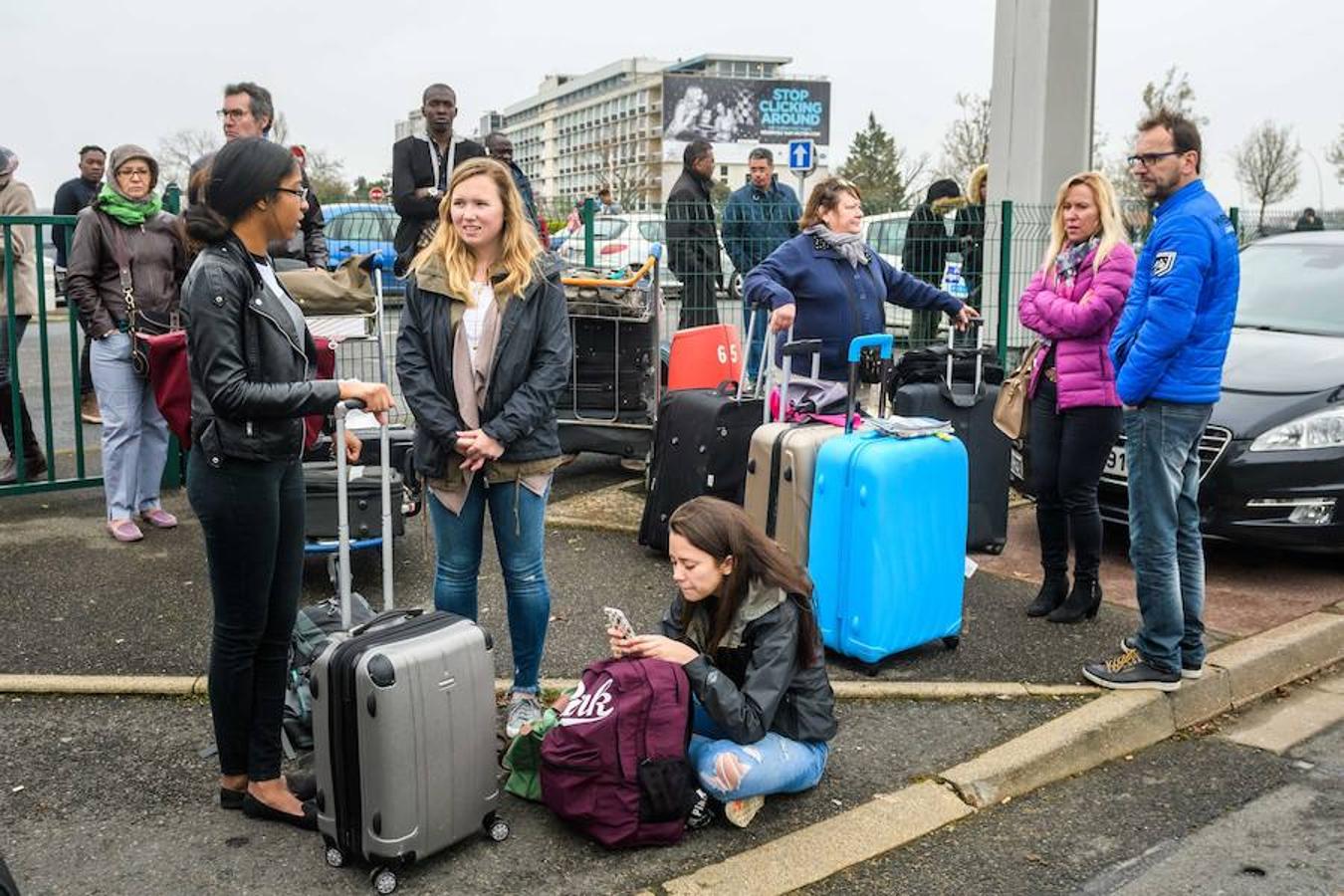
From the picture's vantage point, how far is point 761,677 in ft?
12.7

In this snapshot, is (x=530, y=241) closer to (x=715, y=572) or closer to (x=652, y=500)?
(x=715, y=572)

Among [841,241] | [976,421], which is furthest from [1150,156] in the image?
[976,421]

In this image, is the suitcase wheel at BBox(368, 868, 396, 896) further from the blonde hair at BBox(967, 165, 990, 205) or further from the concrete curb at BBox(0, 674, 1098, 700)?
the blonde hair at BBox(967, 165, 990, 205)

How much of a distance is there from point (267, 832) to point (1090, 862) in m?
2.42

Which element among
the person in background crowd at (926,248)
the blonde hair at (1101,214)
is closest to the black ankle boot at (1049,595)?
the blonde hair at (1101,214)

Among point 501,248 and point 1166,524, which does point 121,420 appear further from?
point 1166,524

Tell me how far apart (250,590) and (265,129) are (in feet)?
12.4

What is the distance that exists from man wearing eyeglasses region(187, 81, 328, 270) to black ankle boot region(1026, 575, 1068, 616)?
378 cm

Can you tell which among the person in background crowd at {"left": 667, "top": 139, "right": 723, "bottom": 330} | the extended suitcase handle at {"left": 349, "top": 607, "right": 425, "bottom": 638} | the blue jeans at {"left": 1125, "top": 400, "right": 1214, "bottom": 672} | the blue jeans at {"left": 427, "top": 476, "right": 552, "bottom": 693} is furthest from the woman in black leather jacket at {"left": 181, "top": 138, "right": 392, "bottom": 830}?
the person in background crowd at {"left": 667, "top": 139, "right": 723, "bottom": 330}

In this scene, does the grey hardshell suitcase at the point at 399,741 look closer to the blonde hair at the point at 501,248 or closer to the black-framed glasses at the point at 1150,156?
the blonde hair at the point at 501,248

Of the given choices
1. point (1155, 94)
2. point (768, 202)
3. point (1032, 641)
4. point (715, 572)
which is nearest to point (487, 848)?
point (715, 572)

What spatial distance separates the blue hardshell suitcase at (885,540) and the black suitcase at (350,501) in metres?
1.97

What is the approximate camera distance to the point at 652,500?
648 centimetres

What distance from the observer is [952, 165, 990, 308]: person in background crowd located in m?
9.97
